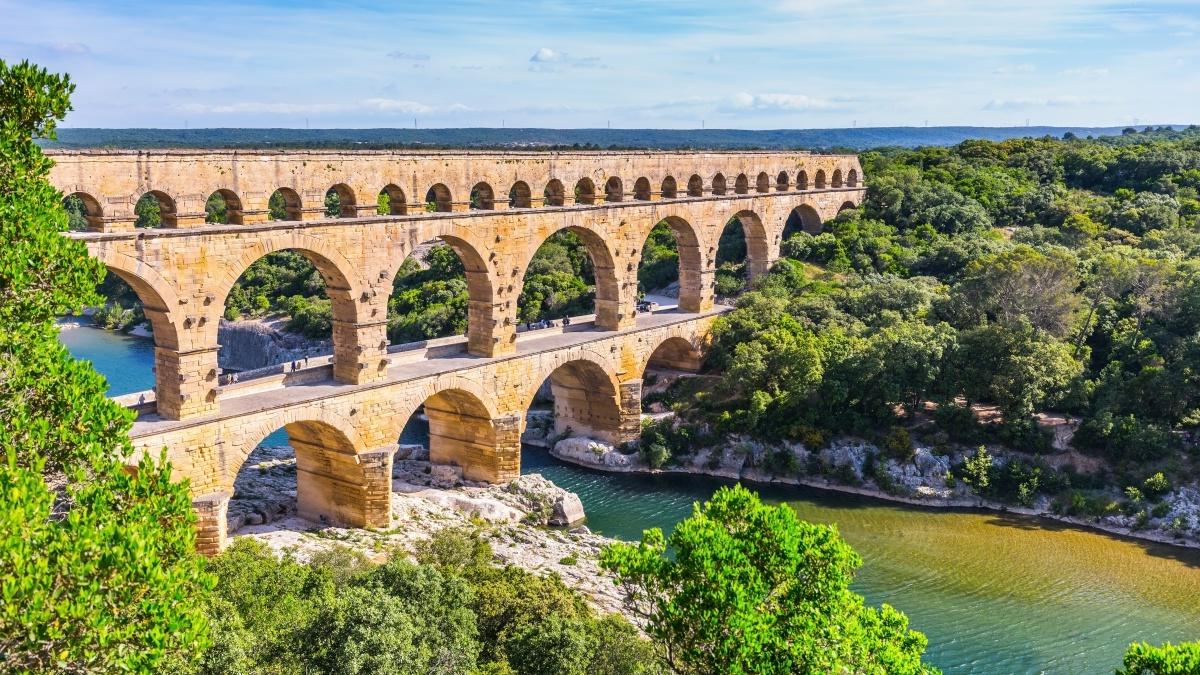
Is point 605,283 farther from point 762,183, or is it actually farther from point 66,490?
point 66,490

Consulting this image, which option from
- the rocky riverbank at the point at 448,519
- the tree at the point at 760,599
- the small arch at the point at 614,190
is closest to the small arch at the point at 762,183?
the small arch at the point at 614,190

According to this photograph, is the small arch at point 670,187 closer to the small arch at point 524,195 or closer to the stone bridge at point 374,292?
the stone bridge at point 374,292

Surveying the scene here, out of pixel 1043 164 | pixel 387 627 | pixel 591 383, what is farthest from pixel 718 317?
pixel 1043 164

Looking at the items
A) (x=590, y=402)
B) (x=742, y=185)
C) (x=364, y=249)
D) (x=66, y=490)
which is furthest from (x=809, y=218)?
(x=66, y=490)

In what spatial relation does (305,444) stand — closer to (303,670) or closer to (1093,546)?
(303,670)

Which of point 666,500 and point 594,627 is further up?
point 594,627
